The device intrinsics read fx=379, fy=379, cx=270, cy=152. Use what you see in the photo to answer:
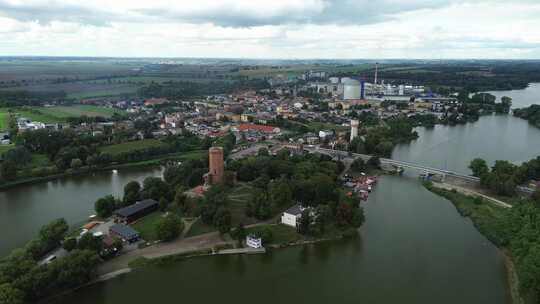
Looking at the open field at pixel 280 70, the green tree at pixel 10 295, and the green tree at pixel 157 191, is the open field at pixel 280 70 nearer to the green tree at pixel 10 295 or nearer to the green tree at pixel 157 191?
the green tree at pixel 157 191

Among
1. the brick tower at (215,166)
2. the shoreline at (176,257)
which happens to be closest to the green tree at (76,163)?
the brick tower at (215,166)

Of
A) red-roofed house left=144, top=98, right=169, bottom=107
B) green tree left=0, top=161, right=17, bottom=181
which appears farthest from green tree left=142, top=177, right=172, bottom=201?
red-roofed house left=144, top=98, right=169, bottom=107

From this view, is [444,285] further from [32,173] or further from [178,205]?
[32,173]

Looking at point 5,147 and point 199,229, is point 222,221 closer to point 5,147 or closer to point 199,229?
point 199,229

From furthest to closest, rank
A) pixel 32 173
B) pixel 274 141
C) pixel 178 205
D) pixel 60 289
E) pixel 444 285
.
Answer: pixel 274 141 → pixel 32 173 → pixel 178 205 → pixel 444 285 → pixel 60 289

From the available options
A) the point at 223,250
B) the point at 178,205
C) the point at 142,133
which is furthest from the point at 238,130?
the point at 223,250
